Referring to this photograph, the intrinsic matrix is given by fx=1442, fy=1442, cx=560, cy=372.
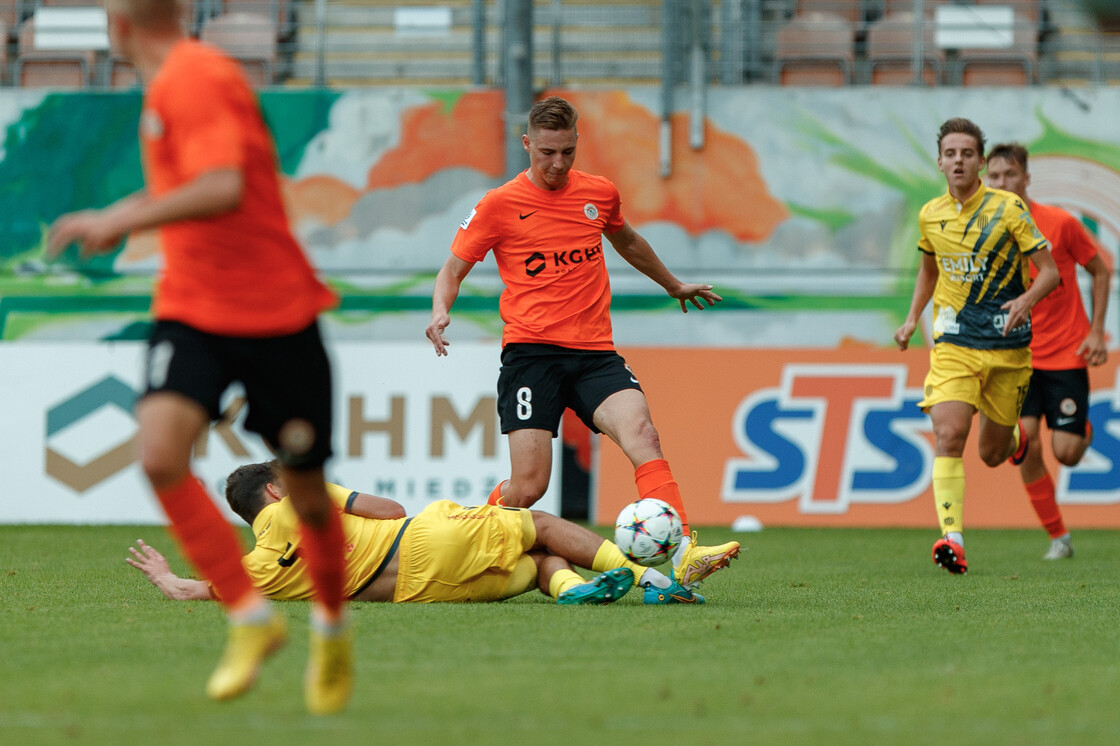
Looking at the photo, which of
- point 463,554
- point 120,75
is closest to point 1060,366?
point 463,554

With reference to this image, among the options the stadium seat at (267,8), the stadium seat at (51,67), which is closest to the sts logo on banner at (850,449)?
the stadium seat at (267,8)

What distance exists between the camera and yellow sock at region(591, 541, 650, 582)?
20.2 feet

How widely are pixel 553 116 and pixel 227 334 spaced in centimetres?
308

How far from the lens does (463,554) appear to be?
6.10m

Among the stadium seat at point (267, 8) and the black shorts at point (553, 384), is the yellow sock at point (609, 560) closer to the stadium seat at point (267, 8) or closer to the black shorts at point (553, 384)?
the black shorts at point (553, 384)

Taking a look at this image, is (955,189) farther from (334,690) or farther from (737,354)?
(334,690)

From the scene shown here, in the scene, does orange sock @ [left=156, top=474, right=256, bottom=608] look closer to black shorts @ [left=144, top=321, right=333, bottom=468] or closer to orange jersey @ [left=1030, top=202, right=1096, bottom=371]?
black shorts @ [left=144, top=321, right=333, bottom=468]

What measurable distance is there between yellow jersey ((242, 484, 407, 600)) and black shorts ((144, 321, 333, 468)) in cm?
208

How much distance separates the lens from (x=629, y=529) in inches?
237

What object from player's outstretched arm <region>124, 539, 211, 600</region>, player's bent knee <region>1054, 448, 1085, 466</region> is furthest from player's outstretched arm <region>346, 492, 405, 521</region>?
player's bent knee <region>1054, 448, 1085, 466</region>

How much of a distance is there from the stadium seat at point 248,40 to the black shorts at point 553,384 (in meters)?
10.0

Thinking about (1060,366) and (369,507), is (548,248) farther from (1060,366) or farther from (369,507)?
(1060,366)

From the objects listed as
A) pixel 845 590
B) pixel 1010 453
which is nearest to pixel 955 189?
pixel 1010 453

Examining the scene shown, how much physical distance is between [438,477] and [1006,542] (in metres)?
4.46
